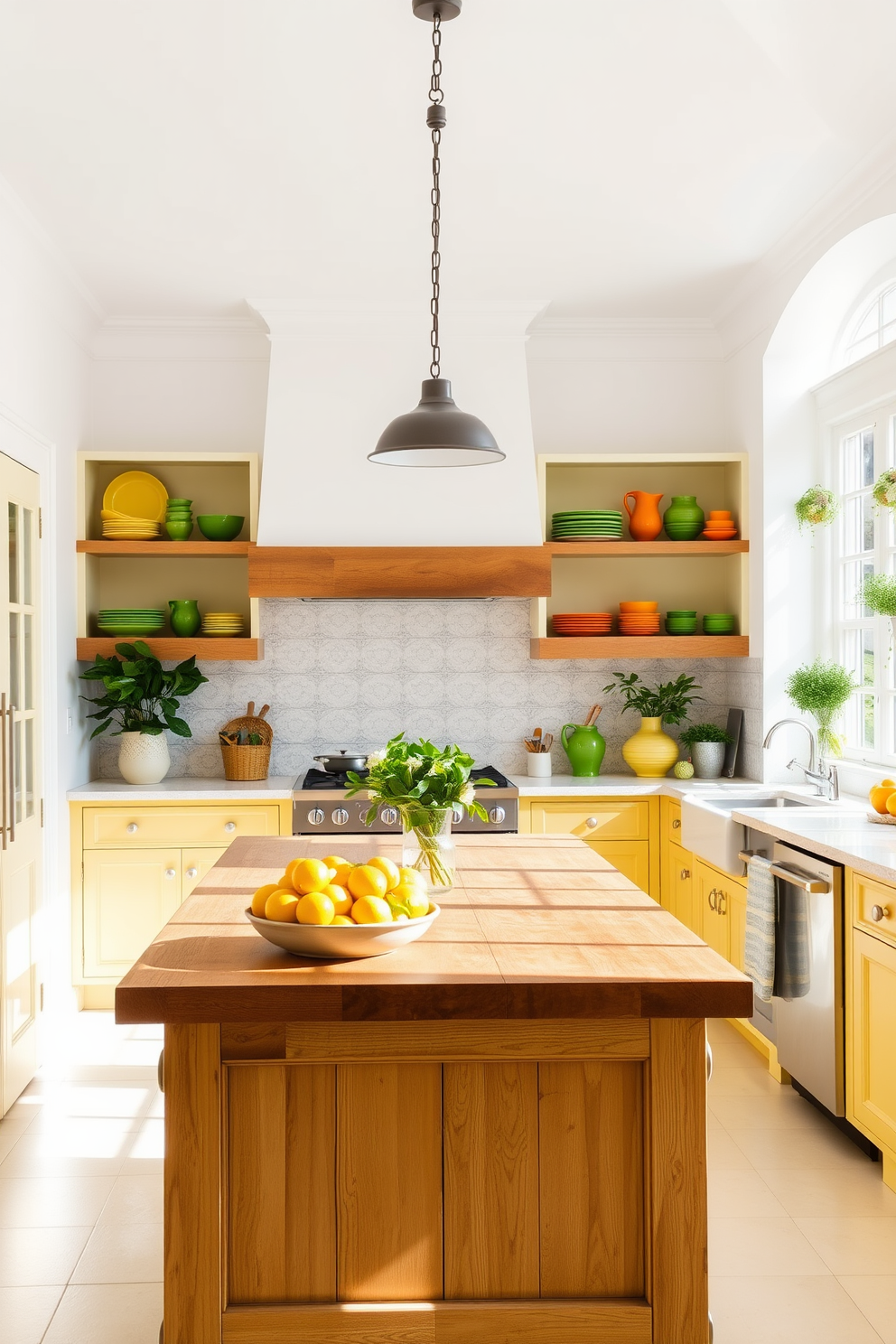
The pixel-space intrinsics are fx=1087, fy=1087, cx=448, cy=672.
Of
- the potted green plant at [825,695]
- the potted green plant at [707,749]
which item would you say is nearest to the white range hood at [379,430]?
the potted green plant at [707,749]

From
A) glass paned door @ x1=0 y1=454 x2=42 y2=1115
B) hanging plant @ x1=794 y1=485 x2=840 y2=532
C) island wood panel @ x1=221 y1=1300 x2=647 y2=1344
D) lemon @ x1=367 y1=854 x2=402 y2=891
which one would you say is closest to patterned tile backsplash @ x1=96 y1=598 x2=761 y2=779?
hanging plant @ x1=794 y1=485 x2=840 y2=532

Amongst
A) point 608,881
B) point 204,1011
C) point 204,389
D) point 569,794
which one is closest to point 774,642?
point 569,794

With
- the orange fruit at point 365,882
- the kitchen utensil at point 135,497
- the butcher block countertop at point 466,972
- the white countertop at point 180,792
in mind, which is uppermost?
the kitchen utensil at point 135,497

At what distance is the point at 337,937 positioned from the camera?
1941mm

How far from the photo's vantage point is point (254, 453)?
4848 mm

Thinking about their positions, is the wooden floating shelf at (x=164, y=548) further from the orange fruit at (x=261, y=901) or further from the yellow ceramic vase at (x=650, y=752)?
the orange fruit at (x=261, y=901)

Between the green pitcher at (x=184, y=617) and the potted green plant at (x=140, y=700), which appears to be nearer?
the potted green plant at (x=140, y=700)

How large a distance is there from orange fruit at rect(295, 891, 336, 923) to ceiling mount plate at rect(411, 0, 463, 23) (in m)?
2.15

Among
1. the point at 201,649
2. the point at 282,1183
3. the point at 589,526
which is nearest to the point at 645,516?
the point at 589,526

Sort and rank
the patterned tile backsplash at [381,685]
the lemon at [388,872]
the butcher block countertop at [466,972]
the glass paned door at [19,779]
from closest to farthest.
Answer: the butcher block countertop at [466,972] → the lemon at [388,872] → the glass paned door at [19,779] → the patterned tile backsplash at [381,685]

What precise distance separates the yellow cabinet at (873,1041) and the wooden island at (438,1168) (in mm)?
1130

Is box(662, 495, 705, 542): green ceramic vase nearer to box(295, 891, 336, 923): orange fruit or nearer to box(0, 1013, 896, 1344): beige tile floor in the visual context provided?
box(0, 1013, 896, 1344): beige tile floor

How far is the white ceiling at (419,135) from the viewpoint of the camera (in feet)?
9.29

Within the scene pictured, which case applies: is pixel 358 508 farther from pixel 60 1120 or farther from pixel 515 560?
pixel 60 1120
